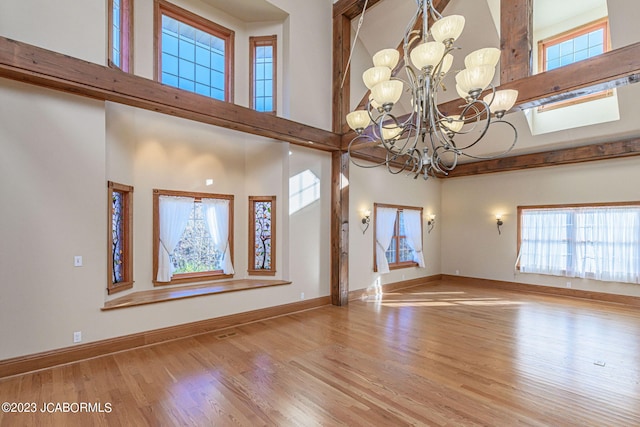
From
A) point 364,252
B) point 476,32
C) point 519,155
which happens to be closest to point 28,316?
point 364,252

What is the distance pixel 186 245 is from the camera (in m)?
5.16

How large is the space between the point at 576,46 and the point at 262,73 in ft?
19.2

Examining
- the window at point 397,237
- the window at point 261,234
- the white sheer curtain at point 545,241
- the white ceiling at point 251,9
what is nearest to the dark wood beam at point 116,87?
the window at point 261,234

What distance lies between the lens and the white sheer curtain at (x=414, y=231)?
782 centimetres

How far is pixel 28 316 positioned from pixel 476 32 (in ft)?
25.9

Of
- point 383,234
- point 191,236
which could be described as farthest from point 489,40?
point 191,236

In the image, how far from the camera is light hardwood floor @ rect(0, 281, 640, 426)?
248 cm

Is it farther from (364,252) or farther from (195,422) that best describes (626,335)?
(195,422)

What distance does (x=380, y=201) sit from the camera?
714 cm

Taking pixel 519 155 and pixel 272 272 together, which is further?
pixel 519 155

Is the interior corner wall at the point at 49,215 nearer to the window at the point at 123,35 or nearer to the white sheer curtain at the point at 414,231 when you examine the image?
the window at the point at 123,35

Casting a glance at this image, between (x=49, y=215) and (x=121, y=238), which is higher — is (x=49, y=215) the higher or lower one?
the higher one

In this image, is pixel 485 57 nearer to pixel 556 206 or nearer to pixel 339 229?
pixel 339 229

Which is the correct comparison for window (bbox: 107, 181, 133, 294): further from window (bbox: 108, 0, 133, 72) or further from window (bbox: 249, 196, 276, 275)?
window (bbox: 249, 196, 276, 275)
